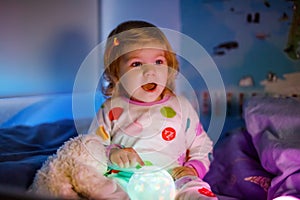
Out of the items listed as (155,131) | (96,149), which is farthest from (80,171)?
(155,131)

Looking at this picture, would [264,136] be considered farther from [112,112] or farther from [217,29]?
[217,29]

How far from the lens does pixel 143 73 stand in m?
0.75

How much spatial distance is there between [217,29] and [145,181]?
2.30 ft

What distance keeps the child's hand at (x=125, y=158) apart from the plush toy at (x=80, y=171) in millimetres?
21

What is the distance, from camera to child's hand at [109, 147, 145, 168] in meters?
0.70

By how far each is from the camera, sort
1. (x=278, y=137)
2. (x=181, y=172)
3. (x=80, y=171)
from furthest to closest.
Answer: (x=278, y=137) → (x=181, y=172) → (x=80, y=171)

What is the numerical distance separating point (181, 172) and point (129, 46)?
26cm

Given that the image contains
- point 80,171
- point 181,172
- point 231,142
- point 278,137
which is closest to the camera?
point 80,171

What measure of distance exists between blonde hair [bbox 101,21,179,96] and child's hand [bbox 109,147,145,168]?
14cm

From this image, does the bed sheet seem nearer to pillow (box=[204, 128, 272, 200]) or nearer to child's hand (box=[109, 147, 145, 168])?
pillow (box=[204, 128, 272, 200])

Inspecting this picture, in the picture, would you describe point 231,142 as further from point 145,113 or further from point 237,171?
point 145,113

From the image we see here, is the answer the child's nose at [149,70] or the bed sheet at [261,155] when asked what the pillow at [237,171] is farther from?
the child's nose at [149,70]

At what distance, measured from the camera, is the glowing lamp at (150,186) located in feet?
2.10

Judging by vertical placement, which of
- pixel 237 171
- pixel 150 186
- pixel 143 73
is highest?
pixel 143 73
